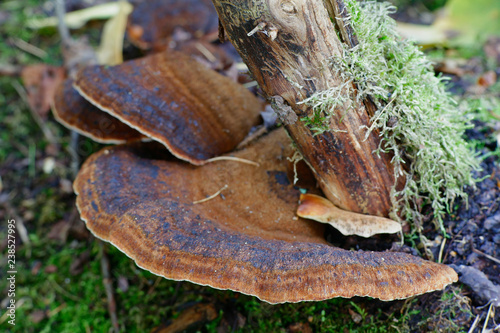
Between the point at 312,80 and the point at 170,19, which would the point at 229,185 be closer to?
the point at 312,80

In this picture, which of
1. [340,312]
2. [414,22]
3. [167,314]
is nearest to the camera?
[340,312]

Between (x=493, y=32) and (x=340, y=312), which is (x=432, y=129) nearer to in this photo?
(x=340, y=312)

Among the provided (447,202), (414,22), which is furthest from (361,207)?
(414,22)

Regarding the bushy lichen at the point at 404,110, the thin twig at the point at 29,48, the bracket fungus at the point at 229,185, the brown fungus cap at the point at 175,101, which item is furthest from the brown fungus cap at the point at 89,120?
the thin twig at the point at 29,48

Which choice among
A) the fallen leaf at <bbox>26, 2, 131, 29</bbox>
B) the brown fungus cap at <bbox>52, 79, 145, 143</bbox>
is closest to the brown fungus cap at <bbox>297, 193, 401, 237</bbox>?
the brown fungus cap at <bbox>52, 79, 145, 143</bbox>

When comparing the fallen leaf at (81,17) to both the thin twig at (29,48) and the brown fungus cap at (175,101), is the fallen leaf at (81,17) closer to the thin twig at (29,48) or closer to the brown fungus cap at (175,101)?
the thin twig at (29,48)

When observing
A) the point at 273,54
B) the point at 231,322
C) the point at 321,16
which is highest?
the point at 321,16

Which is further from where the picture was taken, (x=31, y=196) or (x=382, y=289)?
(x=31, y=196)

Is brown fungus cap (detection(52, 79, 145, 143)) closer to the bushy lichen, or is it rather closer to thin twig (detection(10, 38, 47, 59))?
the bushy lichen
